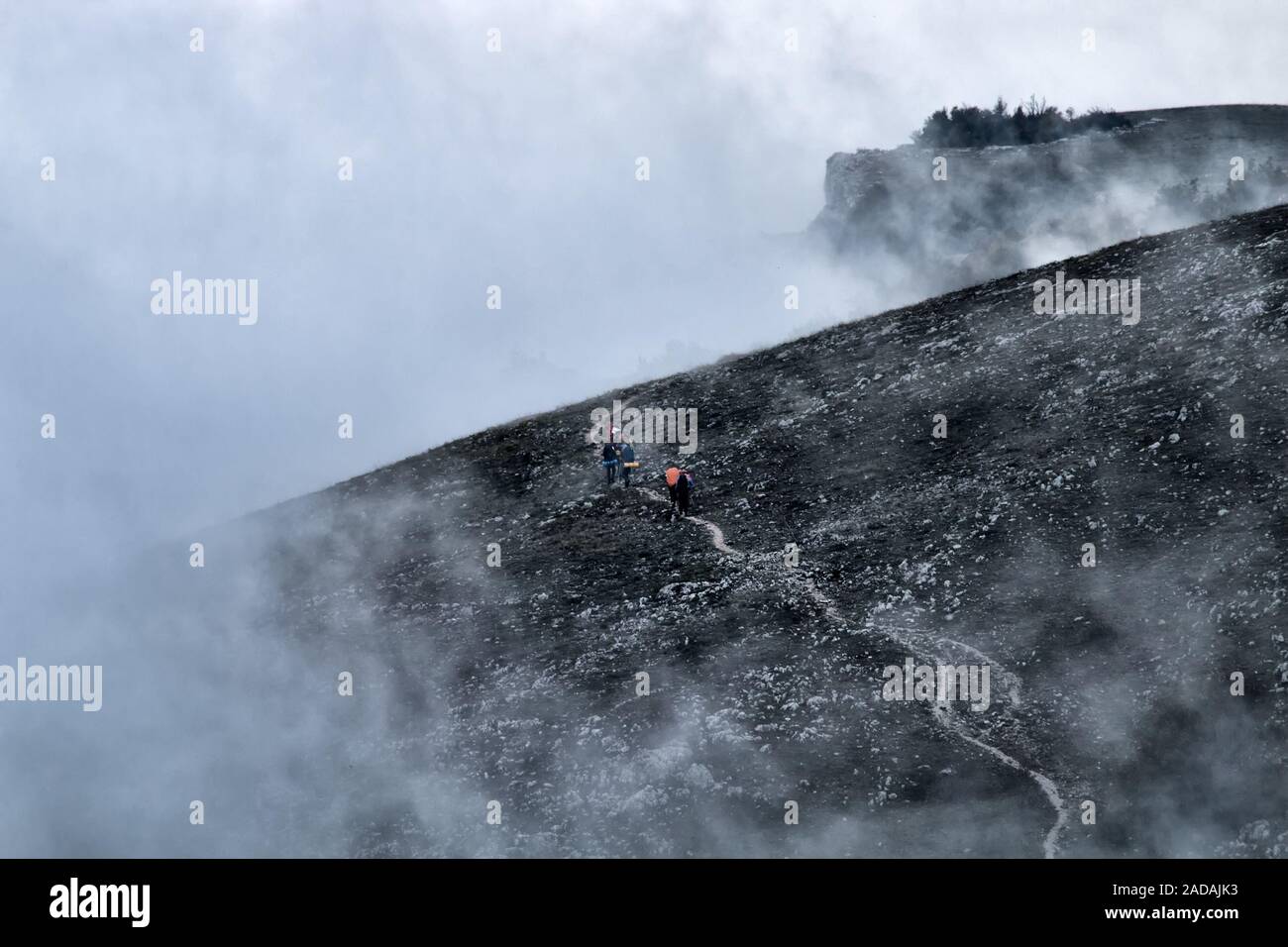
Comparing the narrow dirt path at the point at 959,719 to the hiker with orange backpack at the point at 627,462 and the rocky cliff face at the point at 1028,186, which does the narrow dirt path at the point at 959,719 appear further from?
the rocky cliff face at the point at 1028,186

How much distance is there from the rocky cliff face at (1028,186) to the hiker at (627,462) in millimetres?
37488

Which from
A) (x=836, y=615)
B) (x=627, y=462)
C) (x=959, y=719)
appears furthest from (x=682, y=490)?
(x=959, y=719)

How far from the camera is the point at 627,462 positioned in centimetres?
4200

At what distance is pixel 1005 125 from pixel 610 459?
68721mm

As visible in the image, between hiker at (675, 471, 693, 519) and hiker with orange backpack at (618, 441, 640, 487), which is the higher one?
hiker with orange backpack at (618, 441, 640, 487)

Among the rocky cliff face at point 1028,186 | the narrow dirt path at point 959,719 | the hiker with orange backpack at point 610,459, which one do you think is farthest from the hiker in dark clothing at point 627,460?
the rocky cliff face at point 1028,186

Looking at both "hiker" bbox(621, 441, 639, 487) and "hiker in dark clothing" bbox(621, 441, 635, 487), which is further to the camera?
"hiker in dark clothing" bbox(621, 441, 635, 487)

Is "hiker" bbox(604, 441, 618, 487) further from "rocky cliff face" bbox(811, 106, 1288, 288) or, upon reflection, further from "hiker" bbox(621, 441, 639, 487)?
"rocky cliff face" bbox(811, 106, 1288, 288)

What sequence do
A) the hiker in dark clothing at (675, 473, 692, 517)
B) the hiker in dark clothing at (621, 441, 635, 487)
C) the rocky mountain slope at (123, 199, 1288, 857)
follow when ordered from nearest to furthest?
the rocky mountain slope at (123, 199, 1288, 857), the hiker in dark clothing at (675, 473, 692, 517), the hiker in dark clothing at (621, 441, 635, 487)

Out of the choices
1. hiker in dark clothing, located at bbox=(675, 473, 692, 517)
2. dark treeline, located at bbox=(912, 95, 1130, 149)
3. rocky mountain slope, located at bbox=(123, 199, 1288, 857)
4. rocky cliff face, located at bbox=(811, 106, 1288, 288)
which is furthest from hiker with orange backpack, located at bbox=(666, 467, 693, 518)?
dark treeline, located at bbox=(912, 95, 1130, 149)

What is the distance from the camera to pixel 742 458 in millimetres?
41906

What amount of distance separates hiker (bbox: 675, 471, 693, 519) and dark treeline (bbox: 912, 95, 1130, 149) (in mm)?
66281

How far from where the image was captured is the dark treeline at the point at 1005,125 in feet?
320

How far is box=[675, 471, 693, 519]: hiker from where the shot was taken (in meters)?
38.5
